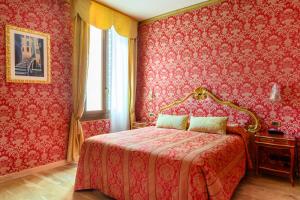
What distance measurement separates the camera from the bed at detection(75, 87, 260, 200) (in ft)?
6.35

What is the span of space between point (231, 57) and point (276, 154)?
1.66 m

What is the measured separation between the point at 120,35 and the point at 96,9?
715 millimetres

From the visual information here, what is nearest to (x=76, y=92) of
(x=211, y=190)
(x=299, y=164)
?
(x=211, y=190)

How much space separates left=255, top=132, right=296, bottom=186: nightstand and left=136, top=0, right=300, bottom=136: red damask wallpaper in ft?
→ 1.17

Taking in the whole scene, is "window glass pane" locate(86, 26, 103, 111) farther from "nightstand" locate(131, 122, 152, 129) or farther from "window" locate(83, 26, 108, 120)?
"nightstand" locate(131, 122, 152, 129)


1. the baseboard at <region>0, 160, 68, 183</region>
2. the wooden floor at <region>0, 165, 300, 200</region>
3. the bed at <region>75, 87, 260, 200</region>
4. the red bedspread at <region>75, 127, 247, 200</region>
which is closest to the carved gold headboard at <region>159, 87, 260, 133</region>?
the bed at <region>75, 87, 260, 200</region>

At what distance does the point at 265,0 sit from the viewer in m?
A: 3.34

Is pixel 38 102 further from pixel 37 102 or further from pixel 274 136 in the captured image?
pixel 274 136

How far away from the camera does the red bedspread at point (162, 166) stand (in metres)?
1.93

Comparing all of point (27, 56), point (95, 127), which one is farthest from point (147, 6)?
point (95, 127)

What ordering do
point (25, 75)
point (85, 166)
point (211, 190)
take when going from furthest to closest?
1. point (25, 75)
2. point (85, 166)
3. point (211, 190)

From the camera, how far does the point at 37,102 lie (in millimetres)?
3268

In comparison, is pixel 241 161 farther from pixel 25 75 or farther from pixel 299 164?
pixel 25 75

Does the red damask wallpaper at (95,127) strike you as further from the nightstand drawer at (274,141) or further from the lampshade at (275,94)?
the lampshade at (275,94)
